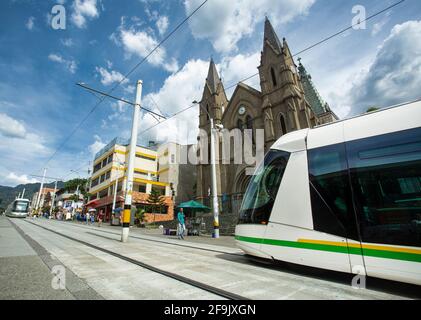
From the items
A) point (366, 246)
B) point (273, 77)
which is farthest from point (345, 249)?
point (273, 77)

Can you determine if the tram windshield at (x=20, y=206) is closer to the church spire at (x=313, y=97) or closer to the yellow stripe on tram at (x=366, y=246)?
the yellow stripe on tram at (x=366, y=246)

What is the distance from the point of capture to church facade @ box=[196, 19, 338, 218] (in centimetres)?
2428

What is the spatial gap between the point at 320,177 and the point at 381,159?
3.11ft

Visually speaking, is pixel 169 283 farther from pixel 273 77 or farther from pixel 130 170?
pixel 273 77

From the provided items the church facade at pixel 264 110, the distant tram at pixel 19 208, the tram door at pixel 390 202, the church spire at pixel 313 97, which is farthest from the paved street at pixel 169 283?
the distant tram at pixel 19 208

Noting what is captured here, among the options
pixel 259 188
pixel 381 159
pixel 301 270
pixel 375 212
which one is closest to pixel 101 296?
pixel 259 188

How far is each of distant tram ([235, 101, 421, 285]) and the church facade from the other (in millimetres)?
18015

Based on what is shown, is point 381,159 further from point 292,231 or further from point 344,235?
point 292,231

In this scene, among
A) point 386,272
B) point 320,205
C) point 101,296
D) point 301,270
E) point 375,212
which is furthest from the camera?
point 301,270

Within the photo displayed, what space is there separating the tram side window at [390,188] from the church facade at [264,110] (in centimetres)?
1877

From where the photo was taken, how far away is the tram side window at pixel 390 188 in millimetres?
3049

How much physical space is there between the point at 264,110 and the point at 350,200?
2397cm

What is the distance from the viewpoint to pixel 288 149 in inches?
181

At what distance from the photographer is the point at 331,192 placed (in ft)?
12.3
